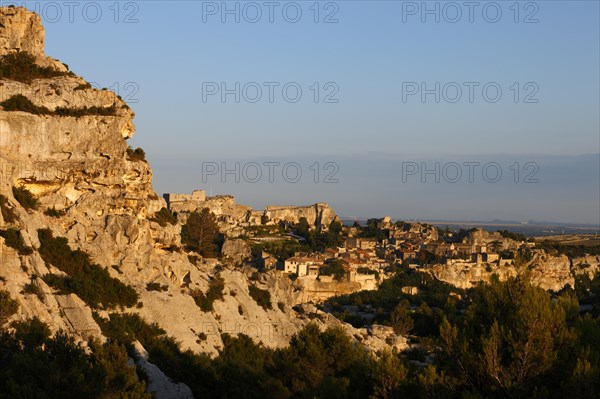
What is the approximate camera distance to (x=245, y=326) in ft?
125

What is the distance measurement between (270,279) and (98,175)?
70.9ft

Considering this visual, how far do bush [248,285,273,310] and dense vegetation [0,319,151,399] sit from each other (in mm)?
15291

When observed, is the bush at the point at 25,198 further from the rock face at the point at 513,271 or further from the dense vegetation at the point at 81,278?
the rock face at the point at 513,271

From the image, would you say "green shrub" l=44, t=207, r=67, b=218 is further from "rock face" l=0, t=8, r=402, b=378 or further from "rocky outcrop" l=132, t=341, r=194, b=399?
"rocky outcrop" l=132, t=341, r=194, b=399

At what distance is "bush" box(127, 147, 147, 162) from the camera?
37938 mm

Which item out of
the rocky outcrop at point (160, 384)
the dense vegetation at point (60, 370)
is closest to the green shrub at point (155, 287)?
the rocky outcrop at point (160, 384)

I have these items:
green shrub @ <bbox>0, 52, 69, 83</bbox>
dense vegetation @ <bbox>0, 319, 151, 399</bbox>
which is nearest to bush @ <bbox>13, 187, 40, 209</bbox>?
green shrub @ <bbox>0, 52, 69, 83</bbox>

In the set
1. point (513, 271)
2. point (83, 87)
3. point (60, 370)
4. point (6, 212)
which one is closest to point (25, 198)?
point (6, 212)

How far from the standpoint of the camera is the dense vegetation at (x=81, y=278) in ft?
102

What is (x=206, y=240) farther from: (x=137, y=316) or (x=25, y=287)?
(x=25, y=287)

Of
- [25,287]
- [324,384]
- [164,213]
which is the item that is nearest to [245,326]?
[164,213]

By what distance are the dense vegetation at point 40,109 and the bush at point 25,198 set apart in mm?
3322

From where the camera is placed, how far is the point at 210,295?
124 ft

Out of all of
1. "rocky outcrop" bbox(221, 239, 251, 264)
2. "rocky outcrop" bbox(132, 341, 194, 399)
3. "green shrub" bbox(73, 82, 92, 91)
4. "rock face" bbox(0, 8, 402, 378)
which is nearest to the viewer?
"rocky outcrop" bbox(132, 341, 194, 399)
